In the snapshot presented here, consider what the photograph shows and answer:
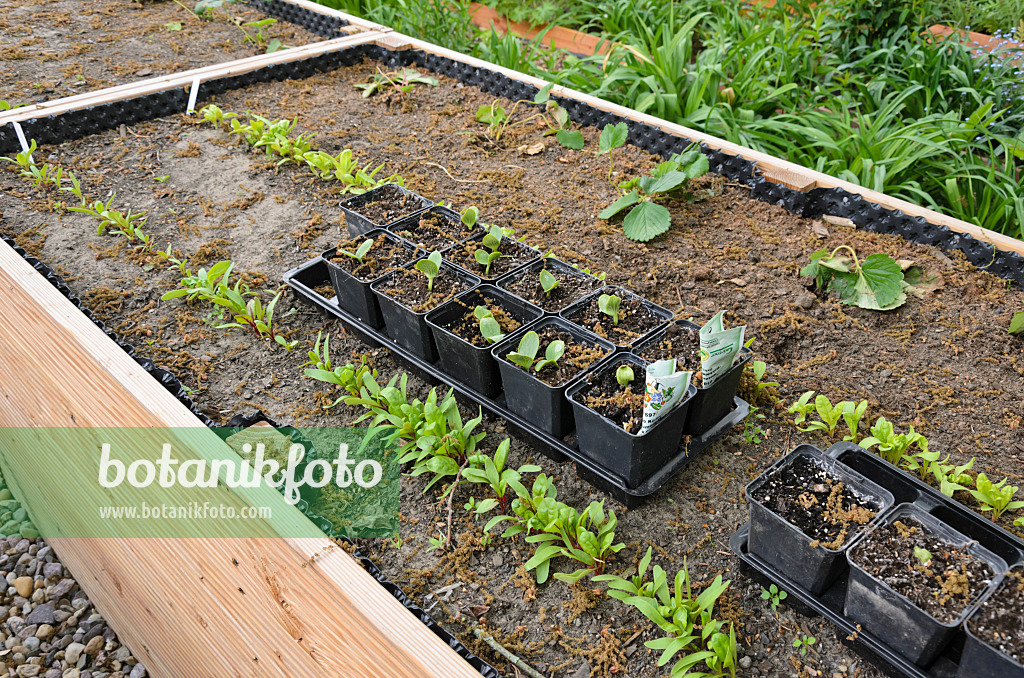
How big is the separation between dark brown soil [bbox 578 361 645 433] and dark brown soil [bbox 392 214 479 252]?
714 millimetres

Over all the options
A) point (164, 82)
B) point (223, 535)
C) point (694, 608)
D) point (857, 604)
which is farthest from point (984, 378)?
point (164, 82)

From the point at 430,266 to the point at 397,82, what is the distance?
6.16ft

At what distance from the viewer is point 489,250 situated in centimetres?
199

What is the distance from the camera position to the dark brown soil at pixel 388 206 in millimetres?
2180

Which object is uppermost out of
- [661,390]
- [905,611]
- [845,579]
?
[661,390]

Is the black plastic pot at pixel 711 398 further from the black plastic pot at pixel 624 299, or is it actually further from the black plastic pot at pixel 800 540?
the black plastic pot at pixel 800 540

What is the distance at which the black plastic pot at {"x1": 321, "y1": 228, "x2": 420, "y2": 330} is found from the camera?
5.94 ft

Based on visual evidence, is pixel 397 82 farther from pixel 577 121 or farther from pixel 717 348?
pixel 717 348

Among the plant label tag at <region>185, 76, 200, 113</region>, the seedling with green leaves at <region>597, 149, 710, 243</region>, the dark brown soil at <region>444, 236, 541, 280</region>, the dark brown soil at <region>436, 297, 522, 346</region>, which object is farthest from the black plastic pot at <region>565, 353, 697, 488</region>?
the plant label tag at <region>185, 76, 200, 113</region>

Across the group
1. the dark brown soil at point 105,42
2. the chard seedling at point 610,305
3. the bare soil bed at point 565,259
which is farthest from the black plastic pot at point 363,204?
the dark brown soil at point 105,42

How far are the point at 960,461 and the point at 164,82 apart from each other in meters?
3.23

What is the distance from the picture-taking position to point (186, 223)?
2.39 m

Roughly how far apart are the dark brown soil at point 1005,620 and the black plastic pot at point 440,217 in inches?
56.1

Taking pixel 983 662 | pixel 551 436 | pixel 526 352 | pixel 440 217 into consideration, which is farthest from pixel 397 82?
pixel 983 662
